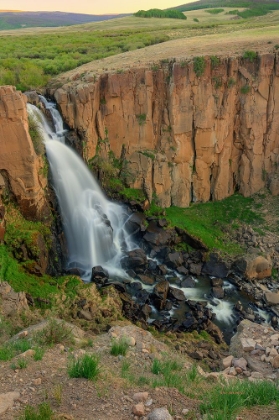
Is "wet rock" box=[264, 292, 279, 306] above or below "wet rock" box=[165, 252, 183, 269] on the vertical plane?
below

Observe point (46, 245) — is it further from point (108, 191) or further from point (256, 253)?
point (256, 253)

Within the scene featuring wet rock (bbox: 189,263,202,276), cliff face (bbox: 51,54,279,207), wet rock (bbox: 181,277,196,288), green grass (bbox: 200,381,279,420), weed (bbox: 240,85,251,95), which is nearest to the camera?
green grass (bbox: 200,381,279,420)

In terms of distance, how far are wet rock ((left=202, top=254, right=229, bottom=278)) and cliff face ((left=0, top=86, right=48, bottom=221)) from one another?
8063 mm

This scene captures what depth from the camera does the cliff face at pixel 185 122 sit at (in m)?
21.2

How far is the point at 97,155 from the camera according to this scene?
21531 mm

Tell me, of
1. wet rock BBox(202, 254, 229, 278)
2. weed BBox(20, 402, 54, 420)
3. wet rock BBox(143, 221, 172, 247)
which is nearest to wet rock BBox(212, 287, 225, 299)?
wet rock BBox(202, 254, 229, 278)

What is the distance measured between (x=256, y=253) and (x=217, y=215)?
4.08 meters

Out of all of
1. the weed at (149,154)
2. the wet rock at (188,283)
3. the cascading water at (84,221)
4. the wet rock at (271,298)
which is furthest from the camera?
the weed at (149,154)

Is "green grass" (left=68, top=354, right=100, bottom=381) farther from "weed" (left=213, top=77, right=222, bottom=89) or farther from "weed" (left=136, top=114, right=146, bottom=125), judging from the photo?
"weed" (left=213, top=77, right=222, bottom=89)

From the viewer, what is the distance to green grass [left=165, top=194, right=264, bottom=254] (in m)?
20.6

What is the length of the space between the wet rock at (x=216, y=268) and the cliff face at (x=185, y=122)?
210 inches

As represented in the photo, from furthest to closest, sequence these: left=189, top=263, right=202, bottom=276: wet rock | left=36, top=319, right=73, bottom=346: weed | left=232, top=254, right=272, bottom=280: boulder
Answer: left=189, top=263, right=202, bottom=276: wet rock < left=232, top=254, right=272, bottom=280: boulder < left=36, top=319, right=73, bottom=346: weed

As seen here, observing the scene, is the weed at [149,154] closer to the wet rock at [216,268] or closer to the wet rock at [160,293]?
the wet rock at [216,268]

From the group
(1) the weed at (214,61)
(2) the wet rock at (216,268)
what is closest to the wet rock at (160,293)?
(2) the wet rock at (216,268)
